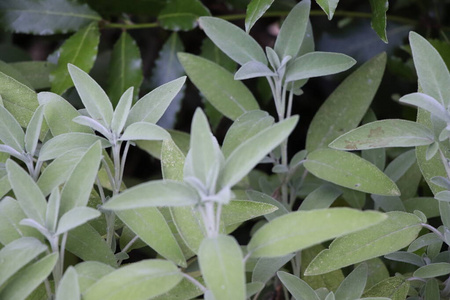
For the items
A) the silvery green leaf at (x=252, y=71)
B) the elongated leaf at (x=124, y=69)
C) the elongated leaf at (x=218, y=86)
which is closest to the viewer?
the silvery green leaf at (x=252, y=71)

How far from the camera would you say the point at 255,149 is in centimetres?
45

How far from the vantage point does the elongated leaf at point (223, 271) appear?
44cm

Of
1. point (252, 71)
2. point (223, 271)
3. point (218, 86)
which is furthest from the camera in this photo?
point (218, 86)

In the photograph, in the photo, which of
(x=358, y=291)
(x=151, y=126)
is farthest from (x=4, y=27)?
(x=358, y=291)

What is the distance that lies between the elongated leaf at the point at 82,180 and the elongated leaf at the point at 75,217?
3 centimetres

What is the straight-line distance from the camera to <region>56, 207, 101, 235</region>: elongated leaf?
1.55ft

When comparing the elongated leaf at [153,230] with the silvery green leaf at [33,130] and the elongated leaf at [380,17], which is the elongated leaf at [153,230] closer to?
the silvery green leaf at [33,130]

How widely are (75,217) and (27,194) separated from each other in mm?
65

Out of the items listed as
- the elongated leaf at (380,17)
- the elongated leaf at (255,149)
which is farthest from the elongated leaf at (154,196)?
the elongated leaf at (380,17)

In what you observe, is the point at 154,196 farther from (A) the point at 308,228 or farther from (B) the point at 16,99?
(B) the point at 16,99

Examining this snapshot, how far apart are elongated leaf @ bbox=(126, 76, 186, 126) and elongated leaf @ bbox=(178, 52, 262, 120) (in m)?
0.21

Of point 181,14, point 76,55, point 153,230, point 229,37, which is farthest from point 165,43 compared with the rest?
point 153,230

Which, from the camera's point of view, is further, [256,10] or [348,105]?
[348,105]

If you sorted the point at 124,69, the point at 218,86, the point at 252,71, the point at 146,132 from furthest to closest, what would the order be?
the point at 124,69 < the point at 218,86 < the point at 252,71 < the point at 146,132
